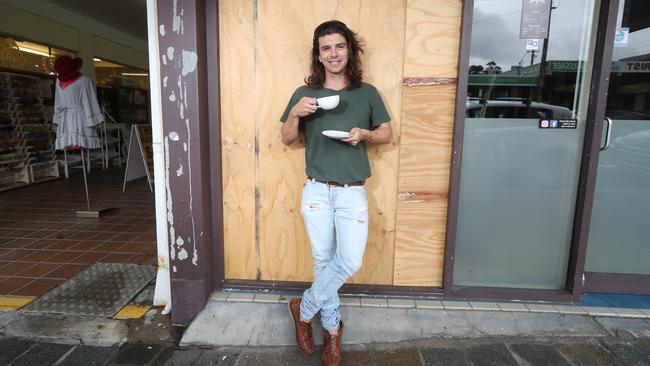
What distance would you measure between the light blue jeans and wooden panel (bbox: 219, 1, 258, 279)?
0.67m

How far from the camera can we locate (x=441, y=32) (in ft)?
8.21

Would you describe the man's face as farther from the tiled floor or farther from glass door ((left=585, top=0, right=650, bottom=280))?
the tiled floor

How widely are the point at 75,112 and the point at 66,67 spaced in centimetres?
51

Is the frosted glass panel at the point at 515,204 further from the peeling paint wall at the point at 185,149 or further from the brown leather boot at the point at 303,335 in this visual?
the peeling paint wall at the point at 185,149

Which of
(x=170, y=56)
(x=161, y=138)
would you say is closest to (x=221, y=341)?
(x=161, y=138)

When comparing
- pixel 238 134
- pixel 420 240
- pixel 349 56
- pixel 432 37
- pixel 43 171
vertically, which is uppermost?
pixel 432 37

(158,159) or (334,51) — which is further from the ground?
(334,51)

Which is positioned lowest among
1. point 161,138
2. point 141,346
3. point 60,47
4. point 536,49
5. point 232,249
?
point 141,346

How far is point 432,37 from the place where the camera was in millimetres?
2508

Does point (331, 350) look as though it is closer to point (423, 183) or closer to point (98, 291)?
point (423, 183)

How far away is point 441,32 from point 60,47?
26.4ft

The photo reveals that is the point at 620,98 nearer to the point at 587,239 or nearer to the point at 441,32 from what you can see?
the point at 587,239

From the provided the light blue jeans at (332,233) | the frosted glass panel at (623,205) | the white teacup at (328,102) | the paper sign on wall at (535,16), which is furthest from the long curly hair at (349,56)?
the frosted glass panel at (623,205)

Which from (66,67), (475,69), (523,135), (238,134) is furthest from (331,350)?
(66,67)
